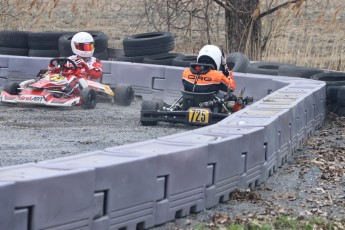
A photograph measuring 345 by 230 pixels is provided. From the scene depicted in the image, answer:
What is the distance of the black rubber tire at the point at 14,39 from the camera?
18.8m

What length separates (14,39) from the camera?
1884 centimetres

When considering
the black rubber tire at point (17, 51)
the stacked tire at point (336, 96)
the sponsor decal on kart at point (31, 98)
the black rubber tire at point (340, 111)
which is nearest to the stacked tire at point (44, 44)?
the black rubber tire at point (17, 51)

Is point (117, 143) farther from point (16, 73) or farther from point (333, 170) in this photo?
point (16, 73)

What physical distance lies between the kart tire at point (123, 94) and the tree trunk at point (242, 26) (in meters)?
5.83

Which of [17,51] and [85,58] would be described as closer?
[85,58]

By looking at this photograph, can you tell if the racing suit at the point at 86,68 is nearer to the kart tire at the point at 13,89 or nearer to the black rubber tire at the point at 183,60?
the kart tire at the point at 13,89

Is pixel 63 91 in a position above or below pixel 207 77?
below

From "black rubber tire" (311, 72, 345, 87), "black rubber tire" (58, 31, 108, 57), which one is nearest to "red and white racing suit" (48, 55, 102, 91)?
"black rubber tire" (58, 31, 108, 57)

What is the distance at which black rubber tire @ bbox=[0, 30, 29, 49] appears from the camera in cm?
1883

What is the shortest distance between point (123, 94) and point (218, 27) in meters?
8.65

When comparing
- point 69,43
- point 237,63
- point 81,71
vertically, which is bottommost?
point 81,71

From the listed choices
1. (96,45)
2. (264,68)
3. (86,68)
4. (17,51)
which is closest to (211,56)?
(86,68)

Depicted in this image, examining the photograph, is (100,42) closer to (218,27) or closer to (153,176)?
(218,27)

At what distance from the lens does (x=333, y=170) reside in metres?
10.3
